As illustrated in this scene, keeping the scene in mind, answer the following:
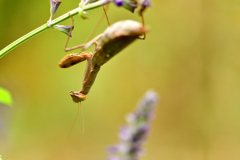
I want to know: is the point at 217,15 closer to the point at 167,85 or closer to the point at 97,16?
the point at 167,85

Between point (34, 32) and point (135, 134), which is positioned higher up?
point (34, 32)

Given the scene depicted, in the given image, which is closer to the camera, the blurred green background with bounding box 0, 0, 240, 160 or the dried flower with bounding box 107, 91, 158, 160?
the dried flower with bounding box 107, 91, 158, 160

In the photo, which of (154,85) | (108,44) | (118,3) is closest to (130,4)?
(118,3)

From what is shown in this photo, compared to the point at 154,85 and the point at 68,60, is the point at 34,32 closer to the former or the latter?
the point at 68,60

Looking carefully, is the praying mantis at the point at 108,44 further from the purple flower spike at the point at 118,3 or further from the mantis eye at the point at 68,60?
the purple flower spike at the point at 118,3

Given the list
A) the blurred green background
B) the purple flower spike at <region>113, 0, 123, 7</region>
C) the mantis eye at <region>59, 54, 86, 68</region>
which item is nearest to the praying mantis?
the mantis eye at <region>59, 54, 86, 68</region>

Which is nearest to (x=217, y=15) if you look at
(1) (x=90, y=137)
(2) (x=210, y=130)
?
(2) (x=210, y=130)

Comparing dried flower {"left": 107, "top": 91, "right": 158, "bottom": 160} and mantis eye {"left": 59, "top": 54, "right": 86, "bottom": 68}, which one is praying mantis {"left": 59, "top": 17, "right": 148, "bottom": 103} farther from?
dried flower {"left": 107, "top": 91, "right": 158, "bottom": 160}
